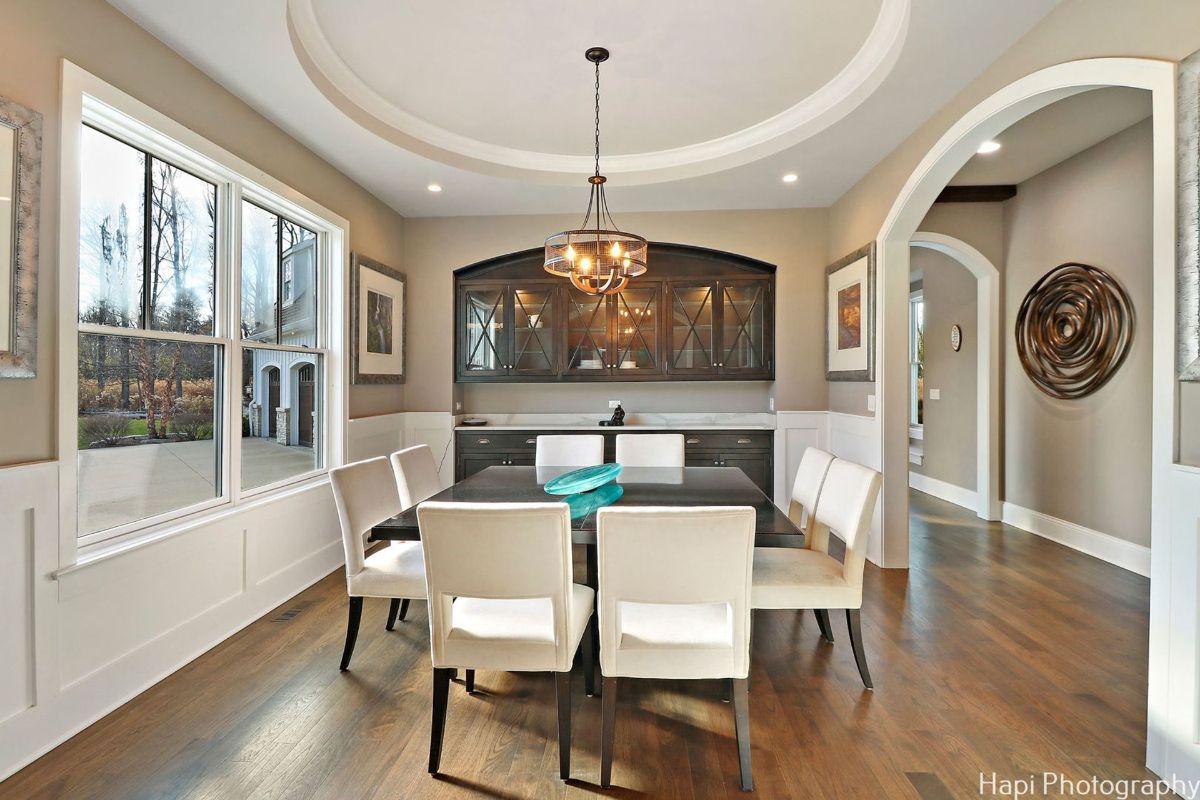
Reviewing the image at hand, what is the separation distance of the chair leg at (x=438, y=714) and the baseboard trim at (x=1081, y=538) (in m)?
4.20

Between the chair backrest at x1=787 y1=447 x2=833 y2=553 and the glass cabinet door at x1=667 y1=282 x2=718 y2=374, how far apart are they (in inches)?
82.5

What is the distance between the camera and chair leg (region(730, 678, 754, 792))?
5.65 feet

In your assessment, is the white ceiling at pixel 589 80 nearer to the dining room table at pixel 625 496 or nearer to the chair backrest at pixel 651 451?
the chair backrest at pixel 651 451

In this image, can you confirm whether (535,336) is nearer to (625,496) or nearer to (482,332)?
(482,332)

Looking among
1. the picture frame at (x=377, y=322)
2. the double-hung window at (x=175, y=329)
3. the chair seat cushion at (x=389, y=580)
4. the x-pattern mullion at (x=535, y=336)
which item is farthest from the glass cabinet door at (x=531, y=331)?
the chair seat cushion at (x=389, y=580)

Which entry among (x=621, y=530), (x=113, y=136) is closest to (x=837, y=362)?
(x=621, y=530)

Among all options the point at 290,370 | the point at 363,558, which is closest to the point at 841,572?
the point at 363,558

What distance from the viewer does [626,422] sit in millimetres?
5246

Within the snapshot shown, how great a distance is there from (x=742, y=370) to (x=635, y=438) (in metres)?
1.69

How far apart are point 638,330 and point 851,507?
117 inches

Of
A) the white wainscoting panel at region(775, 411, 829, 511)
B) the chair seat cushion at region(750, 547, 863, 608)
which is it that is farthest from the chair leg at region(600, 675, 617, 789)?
the white wainscoting panel at region(775, 411, 829, 511)

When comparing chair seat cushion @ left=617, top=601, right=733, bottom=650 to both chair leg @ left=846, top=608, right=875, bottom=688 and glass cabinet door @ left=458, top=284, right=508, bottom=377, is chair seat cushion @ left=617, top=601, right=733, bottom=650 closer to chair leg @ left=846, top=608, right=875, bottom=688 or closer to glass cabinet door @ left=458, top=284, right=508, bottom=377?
chair leg @ left=846, top=608, right=875, bottom=688

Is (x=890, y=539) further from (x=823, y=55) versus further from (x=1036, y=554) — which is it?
(x=823, y=55)

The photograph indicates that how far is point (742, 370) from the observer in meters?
4.95
